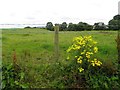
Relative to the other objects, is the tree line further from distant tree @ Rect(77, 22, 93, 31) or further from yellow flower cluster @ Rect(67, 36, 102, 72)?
yellow flower cluster @ Rect(67, 36, 102, 72)

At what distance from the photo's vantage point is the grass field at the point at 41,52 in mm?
9906

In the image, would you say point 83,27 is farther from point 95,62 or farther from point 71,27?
point 95,62

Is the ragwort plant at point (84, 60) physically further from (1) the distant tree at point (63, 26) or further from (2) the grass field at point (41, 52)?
(1) the distant tree at point (63, 26)

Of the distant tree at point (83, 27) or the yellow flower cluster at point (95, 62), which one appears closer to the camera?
the yellow flower cluster at point (95, 62)

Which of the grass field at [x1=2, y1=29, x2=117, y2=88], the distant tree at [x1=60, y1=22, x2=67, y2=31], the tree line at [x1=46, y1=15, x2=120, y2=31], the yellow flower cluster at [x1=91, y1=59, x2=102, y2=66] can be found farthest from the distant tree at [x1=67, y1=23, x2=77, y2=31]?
the yellow flower cluster at [x1=91, y1=59, x2=102, y2=66]

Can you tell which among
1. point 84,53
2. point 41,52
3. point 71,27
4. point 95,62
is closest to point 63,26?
point 71,27

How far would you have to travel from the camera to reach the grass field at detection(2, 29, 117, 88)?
9.91 metres

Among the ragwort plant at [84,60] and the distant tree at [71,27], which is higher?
the distant tree at [71,27]

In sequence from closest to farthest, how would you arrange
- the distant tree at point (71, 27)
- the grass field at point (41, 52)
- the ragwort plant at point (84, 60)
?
1. the ragwort plant at point (84, 60)
2. the grass field at point (41, 52)
3. the distant tree at point (71, 27)

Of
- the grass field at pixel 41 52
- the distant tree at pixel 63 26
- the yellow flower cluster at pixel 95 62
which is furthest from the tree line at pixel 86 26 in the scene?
the yellow flower cluster at pixel 95 62

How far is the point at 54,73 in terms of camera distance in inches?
395

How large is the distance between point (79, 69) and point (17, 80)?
1.78 meters

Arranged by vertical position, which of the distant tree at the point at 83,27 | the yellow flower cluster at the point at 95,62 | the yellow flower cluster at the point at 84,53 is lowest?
the yellow flower cluster at the point at 95,62

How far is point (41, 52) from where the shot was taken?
11.9 meters
